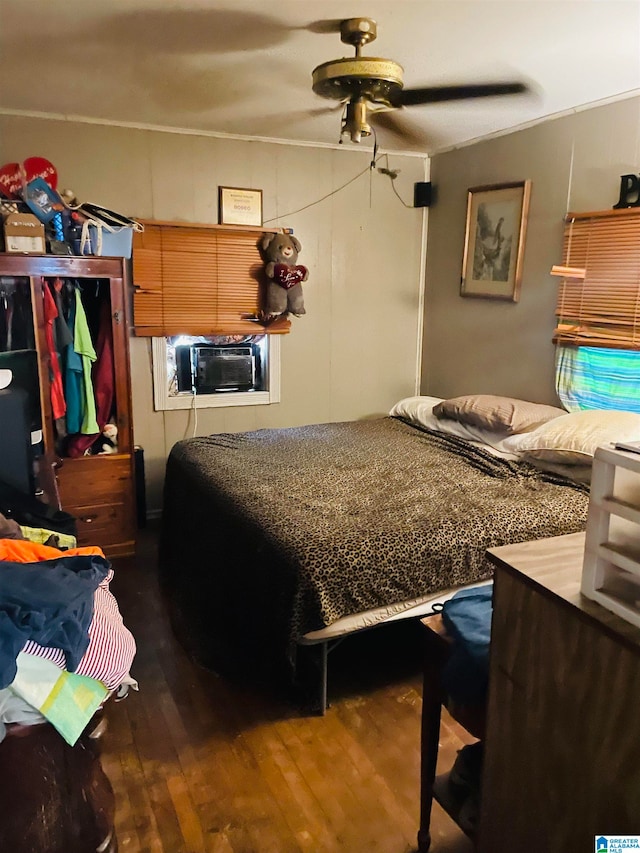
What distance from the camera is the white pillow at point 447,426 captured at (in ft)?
10.7

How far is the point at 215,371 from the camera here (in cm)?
402

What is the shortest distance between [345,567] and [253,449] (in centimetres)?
126

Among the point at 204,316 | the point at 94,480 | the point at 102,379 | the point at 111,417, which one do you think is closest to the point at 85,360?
the point at 102,379

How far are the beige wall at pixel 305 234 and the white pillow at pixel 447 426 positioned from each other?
0.57 m

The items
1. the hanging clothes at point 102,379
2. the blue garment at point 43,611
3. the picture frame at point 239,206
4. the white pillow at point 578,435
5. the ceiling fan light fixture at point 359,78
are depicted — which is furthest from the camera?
the picture frame at point 239,206

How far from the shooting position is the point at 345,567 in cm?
215

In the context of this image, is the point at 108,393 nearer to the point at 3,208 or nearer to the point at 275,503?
the point at 3,208

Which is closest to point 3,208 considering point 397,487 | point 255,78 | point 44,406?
point 44,406

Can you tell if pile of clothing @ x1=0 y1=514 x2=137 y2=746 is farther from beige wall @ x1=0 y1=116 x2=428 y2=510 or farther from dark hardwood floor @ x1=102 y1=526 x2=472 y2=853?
beige wall @ x1=0 y1=116 x2=428 y2=510

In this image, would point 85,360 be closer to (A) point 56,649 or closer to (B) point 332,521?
(B) point 332,521

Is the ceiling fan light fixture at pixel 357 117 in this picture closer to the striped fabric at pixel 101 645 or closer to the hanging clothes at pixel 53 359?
the striped fabric at pixel 101 645

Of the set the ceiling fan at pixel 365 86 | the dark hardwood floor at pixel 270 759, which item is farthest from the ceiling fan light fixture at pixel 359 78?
the dark hardwood floor at pixel 270 759

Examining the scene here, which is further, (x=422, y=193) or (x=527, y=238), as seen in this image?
(x=422, y=193)

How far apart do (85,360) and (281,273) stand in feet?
4.23
